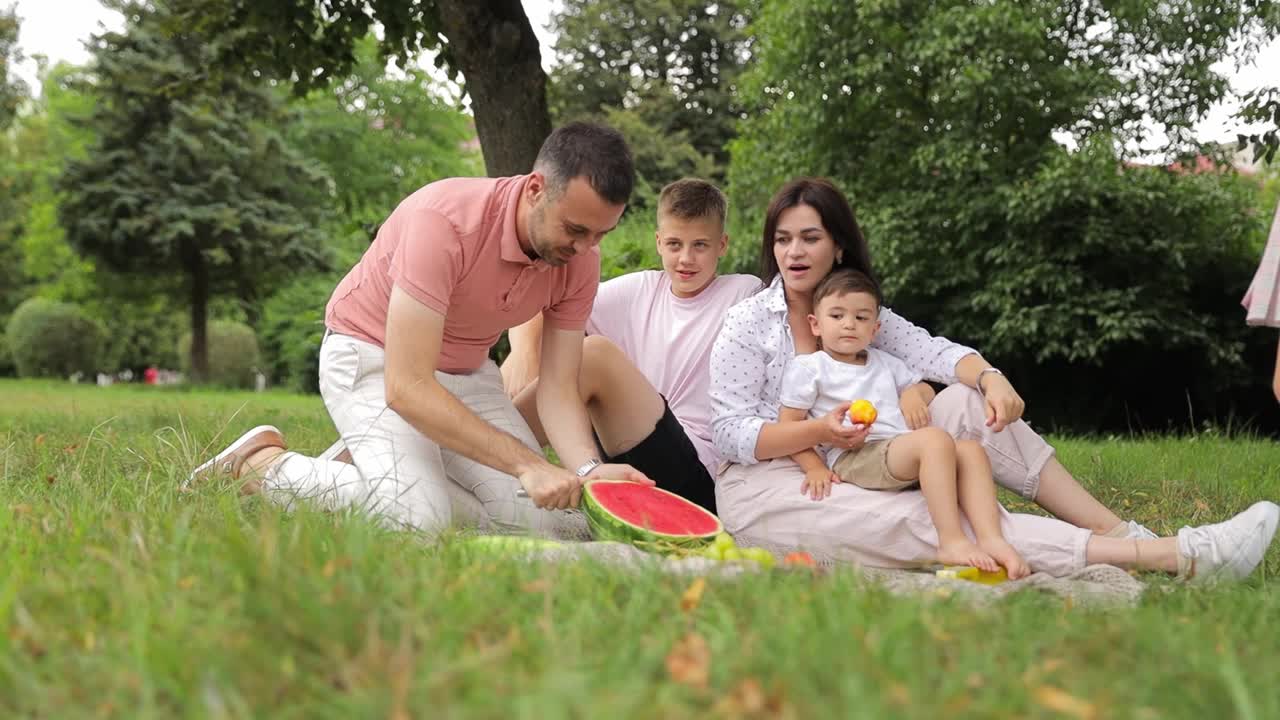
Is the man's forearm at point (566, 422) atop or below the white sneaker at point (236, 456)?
atop

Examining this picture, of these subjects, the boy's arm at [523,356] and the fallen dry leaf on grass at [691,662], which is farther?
the boy's arm at [523,356]

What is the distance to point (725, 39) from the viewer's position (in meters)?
30.7

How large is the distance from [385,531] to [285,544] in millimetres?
742

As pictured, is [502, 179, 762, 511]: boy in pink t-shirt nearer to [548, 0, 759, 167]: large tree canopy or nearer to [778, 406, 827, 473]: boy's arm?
[778, 406, 827, 473]: boy's arm

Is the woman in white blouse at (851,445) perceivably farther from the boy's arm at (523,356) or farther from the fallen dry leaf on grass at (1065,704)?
the fallen dry leaf on grass at (1065,704)

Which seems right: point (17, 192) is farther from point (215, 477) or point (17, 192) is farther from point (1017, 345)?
point (215, 477)

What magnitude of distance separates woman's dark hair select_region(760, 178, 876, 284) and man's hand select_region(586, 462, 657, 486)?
1.07 meters

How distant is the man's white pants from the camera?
3861 mm

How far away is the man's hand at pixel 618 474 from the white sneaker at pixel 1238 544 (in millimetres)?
1619

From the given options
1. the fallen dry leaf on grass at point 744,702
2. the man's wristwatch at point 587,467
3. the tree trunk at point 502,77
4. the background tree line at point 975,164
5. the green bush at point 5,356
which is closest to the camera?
the fallen dry leaf on grass at point 744,702

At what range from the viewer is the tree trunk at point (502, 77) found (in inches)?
272

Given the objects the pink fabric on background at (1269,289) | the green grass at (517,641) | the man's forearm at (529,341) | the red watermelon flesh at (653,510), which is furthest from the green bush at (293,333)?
the green grass at (517,641)

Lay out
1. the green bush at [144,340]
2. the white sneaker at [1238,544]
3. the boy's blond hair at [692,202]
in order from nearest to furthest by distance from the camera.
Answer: the white sneaker at [1238,544] < the boy's blond hair at [692,202] < the green bush at [144,340]

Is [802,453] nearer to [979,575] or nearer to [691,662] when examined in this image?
[979,575]
